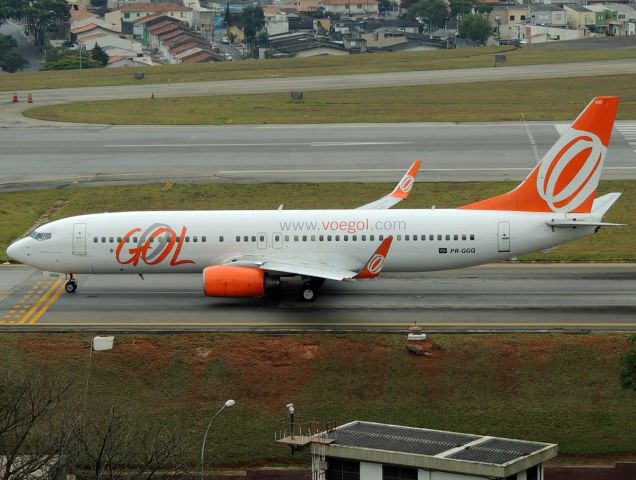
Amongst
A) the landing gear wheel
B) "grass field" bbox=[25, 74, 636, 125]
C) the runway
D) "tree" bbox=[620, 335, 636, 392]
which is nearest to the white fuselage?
the landing gear wheel

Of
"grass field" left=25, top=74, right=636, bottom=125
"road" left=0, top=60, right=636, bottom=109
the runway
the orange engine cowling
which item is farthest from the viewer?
"road" left=0, top=60, right=636, bottom=109

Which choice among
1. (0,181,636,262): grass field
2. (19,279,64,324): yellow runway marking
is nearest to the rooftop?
(19,279,64,324): yellow runway marking

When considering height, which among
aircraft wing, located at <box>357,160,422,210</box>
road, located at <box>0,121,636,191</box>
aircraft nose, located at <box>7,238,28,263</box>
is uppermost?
aircraft wing, located at <box>357,160,422,210</box>

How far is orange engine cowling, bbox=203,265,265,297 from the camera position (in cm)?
5775

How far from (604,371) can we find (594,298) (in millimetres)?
8564

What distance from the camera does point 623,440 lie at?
48812mm

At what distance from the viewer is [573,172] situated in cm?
6041

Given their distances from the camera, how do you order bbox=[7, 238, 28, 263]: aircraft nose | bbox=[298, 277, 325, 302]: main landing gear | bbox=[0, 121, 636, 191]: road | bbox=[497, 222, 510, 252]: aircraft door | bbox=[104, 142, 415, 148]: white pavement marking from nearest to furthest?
bbox=[497, 222, 510, 252]: aircraft door, bbox=[298, 277, 325, 302]: main landing gear, bbox=[7, 238, 28, 263]: aircraft nose, bbox=[0, 121, 636, 191]: road, bbox=[104, 142, 415, 148]: white pavement marking

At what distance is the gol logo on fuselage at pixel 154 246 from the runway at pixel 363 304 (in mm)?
2135

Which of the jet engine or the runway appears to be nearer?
the runway

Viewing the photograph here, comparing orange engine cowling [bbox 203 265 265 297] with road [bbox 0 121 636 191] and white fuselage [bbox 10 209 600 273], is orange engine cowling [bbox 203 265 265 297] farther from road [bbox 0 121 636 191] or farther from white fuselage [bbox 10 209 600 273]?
road [bbox 0 121 636 191]

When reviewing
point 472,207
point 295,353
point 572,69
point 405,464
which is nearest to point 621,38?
point 572,69

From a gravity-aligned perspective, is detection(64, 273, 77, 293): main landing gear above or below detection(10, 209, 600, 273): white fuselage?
below

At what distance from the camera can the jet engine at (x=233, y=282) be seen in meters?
57.8
